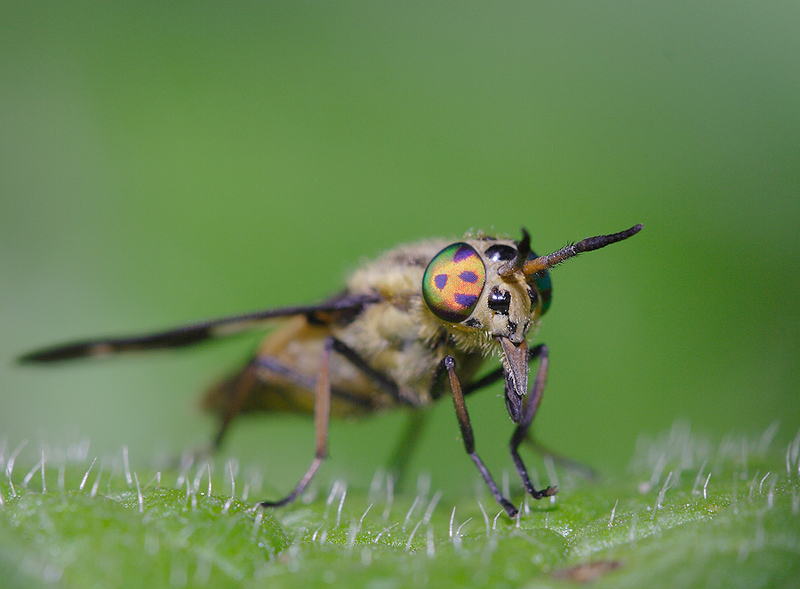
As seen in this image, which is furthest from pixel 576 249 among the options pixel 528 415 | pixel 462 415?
pixel 462 415

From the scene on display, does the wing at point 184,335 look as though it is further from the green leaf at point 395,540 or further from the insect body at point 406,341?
the green leaf at point 395,540

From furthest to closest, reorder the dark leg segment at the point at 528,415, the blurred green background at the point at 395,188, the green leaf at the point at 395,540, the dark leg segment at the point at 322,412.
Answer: the blurred green background at the point at 395,188 → the dark leg segment at the point at 322,412 → the dark leg segment at the point at 528,415 → the green leaf at the point at 395,540

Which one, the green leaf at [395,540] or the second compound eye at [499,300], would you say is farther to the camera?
the second compound eye at [499,300]

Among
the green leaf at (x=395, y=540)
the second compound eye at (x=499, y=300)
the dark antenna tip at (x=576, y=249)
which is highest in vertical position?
the dark antenna tip at (x=576, y=249)

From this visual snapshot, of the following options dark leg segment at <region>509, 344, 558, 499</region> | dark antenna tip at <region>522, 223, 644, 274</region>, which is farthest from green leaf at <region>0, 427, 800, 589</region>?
dark antenna tip at <region>522, 223, 644, 274</region>

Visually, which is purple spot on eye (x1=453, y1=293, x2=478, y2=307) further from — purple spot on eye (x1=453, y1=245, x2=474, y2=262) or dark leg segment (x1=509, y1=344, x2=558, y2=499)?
dark leg segment (x1=509, y1=344, x2=558, y2=499)

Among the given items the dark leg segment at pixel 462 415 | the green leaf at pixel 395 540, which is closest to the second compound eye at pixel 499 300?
the dark leg segment at pixel 462 415

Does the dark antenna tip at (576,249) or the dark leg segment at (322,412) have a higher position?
the dark antenna tip at (576,249)
